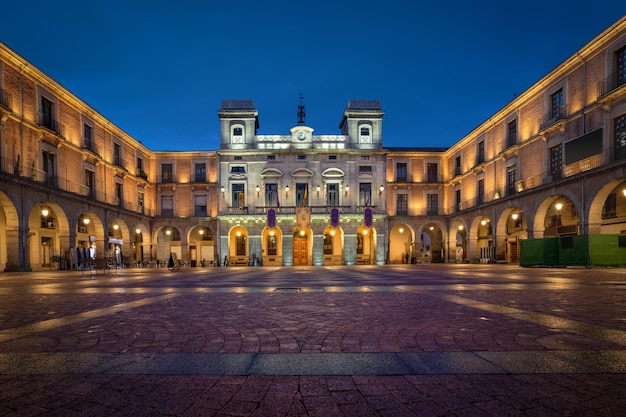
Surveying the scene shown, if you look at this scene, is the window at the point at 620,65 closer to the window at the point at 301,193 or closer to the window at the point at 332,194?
the window at the point at 332,194

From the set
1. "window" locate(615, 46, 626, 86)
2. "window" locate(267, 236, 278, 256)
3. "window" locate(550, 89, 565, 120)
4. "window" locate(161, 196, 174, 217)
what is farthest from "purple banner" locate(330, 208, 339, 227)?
"window" locate(615, 46, 626, 86)

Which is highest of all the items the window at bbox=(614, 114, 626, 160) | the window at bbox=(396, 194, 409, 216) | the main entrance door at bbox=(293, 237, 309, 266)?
the window at bbox=(614, 114, 626, 160)

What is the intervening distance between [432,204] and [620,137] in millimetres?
19597

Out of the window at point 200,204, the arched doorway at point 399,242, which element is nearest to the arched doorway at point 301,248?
the arched doorway at point 399,242

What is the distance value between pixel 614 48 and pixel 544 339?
20.7 meters

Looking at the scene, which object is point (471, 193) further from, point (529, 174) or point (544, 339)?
point (544, 339)

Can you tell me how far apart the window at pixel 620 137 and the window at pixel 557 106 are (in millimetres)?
3350

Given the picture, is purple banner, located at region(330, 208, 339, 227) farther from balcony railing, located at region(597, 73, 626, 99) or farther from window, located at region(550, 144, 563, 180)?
balcony railing, located at region(597, 73, 626, 99)

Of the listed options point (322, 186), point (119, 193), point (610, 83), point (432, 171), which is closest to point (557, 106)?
point (610, 83)

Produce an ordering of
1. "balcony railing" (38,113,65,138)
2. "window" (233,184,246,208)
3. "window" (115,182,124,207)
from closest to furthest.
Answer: "balcony railing" (38,113,65,138), "window" (115,182,124,207), "window" (233,184,246,208)

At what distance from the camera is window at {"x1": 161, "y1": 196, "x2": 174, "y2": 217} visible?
3575 cm

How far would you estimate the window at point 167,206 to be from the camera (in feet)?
117

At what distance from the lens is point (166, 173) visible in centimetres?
3644

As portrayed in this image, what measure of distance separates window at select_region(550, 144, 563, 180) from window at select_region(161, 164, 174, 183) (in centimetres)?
3244
